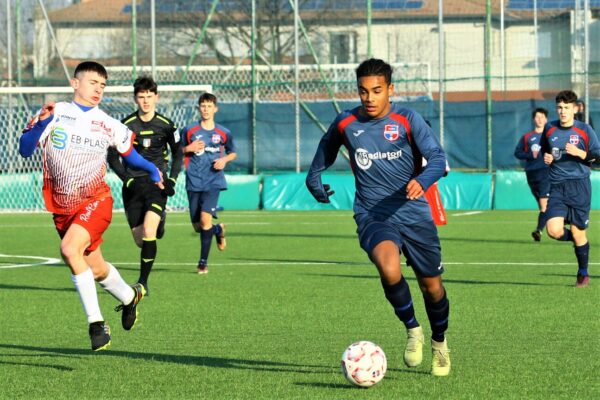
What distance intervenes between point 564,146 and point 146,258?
476 cm

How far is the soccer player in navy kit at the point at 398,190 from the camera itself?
7.72 metres

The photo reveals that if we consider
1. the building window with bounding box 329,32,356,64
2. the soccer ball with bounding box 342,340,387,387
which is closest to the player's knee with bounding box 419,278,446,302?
the soccer ball with bounding box 342,340,387,387

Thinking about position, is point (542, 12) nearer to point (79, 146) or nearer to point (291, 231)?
point (291, 231)

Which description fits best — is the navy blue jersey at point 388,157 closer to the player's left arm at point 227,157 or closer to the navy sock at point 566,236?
the navy sock at point 566,236

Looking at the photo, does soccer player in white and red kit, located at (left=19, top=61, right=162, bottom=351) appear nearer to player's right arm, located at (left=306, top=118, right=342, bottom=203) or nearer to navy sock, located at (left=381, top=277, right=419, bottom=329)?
player's right arm, located at (left=306, top=118, right=342, bottom=203)

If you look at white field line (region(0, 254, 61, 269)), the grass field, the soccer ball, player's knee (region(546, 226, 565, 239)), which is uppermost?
player's knee (region(546, 226, 565, 239))

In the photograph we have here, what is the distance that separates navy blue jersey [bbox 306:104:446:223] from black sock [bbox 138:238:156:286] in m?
4.92

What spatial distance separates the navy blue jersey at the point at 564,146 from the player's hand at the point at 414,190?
628 cm

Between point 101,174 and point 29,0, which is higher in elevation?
point 29,0

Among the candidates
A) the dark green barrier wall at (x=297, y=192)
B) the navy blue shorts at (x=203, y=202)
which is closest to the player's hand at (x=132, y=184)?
the navy blue shorts at (x=203, y=202)

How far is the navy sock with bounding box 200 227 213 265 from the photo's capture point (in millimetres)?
15422

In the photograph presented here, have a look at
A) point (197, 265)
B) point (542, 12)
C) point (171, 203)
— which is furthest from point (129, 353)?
point (542, 12)

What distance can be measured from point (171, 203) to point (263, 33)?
5841 mm

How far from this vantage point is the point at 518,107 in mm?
30000
